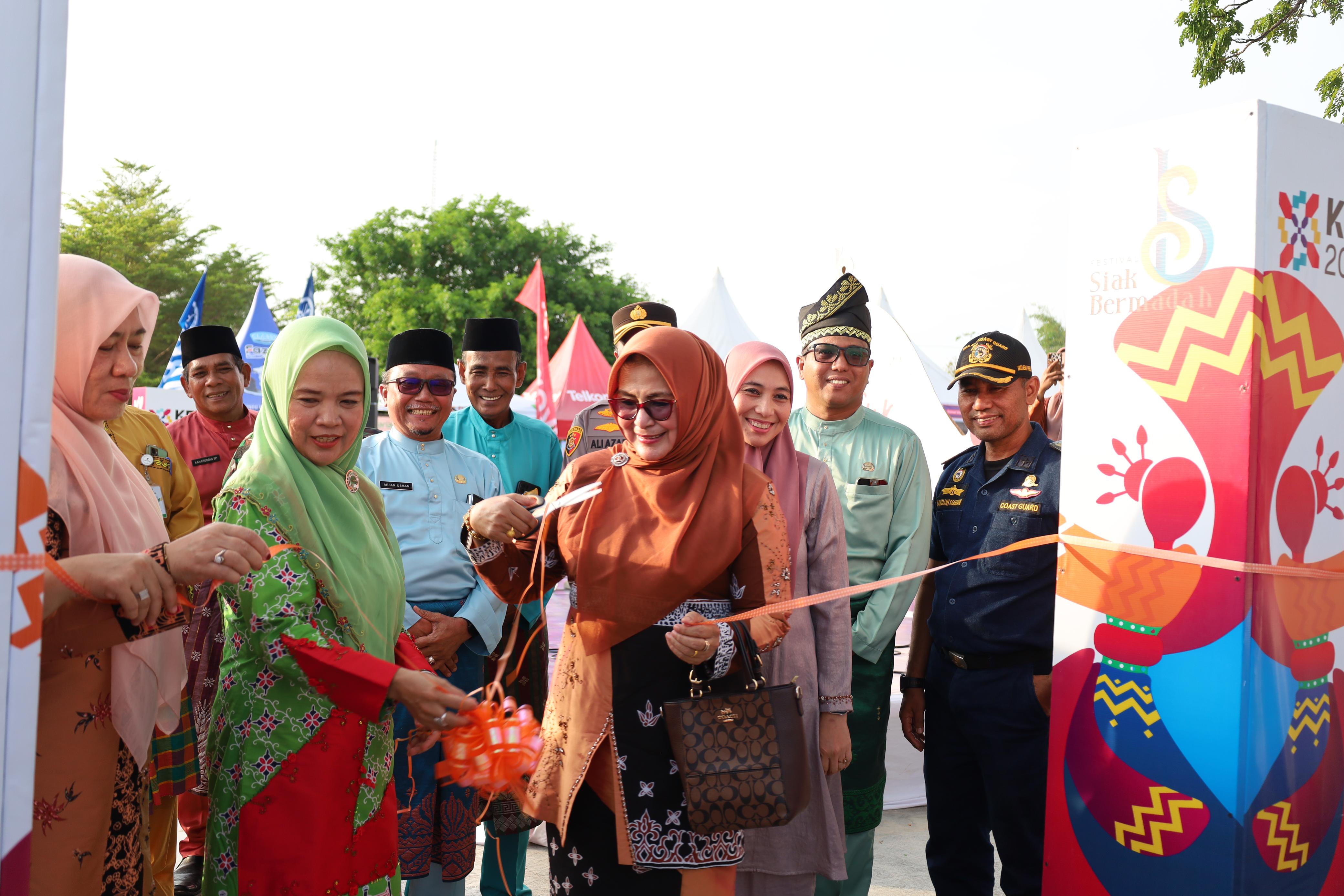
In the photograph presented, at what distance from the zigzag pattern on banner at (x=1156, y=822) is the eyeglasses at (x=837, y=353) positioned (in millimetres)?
1749

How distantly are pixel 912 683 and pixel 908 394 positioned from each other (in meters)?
6.65

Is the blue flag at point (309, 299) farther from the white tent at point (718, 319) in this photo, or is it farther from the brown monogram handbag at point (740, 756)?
the brown monogram handbag at point (740, 756)

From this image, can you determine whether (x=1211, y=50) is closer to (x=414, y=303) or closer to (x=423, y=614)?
(x=423, y=614)

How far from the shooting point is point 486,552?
2258mm

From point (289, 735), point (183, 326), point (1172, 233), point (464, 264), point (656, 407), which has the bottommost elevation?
point (289, 735)

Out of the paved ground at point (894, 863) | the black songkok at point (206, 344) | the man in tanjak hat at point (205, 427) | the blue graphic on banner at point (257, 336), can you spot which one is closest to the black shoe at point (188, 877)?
the man in tanjak hat at point (205, 427)

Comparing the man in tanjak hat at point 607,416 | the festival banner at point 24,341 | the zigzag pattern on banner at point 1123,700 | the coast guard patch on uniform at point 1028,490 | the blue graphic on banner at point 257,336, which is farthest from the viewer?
the blue graphic on banner at point 257,336

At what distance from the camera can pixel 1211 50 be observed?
7.34m

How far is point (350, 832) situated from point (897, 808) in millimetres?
3384

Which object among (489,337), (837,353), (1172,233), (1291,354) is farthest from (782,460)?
(489,337)

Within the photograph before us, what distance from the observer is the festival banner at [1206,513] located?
227 centimetres

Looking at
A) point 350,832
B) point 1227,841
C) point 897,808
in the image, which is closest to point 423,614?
point 350,832

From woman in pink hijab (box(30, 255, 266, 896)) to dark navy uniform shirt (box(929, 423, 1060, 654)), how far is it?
2.35m

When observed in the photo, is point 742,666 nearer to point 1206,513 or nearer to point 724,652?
point 724,652
